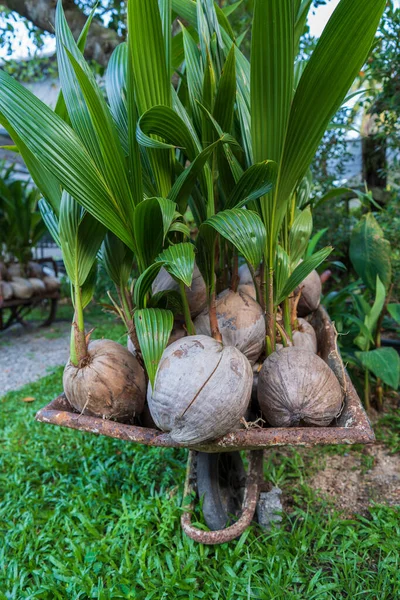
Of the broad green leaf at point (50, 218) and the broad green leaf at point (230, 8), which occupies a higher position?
the broad green leaf at point (230, 8)

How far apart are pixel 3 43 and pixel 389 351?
3.59 m

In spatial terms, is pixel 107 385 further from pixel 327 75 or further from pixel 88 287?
pixel 327 75

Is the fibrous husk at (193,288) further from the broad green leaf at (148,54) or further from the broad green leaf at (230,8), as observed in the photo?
the broad green leaf at (230,8)

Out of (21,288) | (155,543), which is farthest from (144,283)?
(21,288)

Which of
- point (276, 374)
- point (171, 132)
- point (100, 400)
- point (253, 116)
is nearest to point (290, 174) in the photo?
point (253, 116)

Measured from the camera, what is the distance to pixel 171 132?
2.94ft

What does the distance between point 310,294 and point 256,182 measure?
1.89 ft

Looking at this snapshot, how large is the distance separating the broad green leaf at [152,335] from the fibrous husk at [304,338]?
1.40 ft

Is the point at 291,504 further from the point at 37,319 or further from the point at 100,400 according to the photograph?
the point at 37,319

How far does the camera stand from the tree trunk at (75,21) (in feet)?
9.20

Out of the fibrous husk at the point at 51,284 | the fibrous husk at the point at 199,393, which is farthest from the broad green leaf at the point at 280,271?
the fibrous husk at the point at 51,284

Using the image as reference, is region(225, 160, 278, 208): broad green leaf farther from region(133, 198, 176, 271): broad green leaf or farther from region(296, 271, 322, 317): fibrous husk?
region(296, 271, 322, 317): fibrous husk

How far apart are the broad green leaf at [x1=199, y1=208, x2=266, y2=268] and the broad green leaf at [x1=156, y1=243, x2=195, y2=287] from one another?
75 millimetres

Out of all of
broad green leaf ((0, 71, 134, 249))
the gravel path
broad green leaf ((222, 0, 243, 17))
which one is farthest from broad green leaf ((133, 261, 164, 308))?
the gravel path
